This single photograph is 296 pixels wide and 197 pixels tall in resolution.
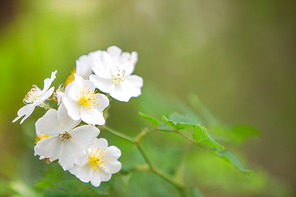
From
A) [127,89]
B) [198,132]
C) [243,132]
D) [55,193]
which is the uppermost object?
[243,132]

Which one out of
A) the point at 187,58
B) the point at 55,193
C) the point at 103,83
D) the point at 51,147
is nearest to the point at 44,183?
the point at 55,193

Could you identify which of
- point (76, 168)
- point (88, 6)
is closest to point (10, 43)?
point (88, 6)

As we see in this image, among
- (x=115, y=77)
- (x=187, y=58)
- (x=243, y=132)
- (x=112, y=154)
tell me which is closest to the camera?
(x=112, y=154)

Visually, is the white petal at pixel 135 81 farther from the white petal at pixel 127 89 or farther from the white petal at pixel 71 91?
the white petal at pixel 71 91

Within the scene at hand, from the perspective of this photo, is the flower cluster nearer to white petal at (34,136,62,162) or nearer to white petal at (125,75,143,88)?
white petal at (34,136,62,162)

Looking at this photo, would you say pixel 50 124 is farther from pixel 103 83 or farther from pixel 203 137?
pixel 203 137

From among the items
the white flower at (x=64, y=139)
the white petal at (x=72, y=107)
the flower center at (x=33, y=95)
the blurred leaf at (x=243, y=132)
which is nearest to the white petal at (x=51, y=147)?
the white flower at (x=64, y=139)

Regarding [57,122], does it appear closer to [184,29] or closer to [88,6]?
[88,6]
